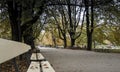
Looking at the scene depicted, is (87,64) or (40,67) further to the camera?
(87,64)

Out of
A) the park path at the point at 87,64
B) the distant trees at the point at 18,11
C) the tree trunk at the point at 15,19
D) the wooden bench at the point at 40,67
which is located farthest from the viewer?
the tree trunk at the point at 15,19

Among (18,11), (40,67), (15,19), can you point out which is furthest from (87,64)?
(18,11)

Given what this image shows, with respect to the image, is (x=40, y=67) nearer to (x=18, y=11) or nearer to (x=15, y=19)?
(x=15, y=19)

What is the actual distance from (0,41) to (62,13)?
44.1 m

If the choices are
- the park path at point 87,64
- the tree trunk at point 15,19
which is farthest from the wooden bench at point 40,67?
the tree trunk at point 15,19

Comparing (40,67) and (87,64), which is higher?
(40,67)

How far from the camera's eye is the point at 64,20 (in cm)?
4994

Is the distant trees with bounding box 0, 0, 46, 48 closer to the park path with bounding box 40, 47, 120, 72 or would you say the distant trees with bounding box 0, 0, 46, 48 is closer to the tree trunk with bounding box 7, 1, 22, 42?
the tree trunk with bounding box 7, 1, 22, 42

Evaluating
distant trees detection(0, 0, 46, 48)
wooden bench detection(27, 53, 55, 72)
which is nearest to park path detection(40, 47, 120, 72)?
wooden bench detection(27, 53, 55, 72)

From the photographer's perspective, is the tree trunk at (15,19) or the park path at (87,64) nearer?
the park path at (87,64)

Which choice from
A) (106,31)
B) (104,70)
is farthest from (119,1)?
(106,31)

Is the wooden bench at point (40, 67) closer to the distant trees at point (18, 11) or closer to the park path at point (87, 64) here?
the park path at point (87, 64)

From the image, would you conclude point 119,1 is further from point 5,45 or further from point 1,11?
point 5,45

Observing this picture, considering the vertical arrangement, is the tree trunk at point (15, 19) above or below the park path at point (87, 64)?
above
